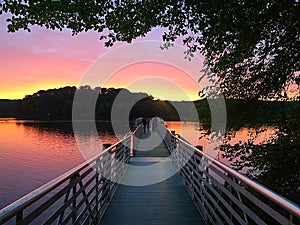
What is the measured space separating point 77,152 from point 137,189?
93.9 ft

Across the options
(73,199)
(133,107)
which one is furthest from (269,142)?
(133,107)

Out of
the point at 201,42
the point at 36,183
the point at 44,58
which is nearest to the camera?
the point at 201,42

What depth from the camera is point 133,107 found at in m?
91.6

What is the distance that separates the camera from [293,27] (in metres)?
5.39

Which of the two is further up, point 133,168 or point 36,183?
point 133,168

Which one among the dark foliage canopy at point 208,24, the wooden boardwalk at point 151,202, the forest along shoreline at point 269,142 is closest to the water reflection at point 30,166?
the wooden boardwalk at point 151,202

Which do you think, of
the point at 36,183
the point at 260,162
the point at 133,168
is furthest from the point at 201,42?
the point at 36,183

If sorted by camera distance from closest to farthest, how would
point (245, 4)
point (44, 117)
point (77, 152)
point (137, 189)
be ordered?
1. point (245, 4)
2. point (137, 189)
3. point (77, 152)
4. point (44, 117)

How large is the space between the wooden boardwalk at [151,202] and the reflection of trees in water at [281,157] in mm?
1770

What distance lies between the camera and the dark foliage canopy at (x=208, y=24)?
178 inches

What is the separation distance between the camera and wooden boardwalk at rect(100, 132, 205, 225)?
5.00 m

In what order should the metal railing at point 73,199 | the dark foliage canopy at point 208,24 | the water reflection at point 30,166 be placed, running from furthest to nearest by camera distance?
the water reflection at point 30,166
the dark foliage canopy at point 208,24
the metal railing at point 73,199

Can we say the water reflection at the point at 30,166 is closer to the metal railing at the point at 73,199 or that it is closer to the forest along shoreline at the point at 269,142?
the metal railing at the point at 73,199

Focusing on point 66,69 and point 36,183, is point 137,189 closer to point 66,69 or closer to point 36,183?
point 36,183
